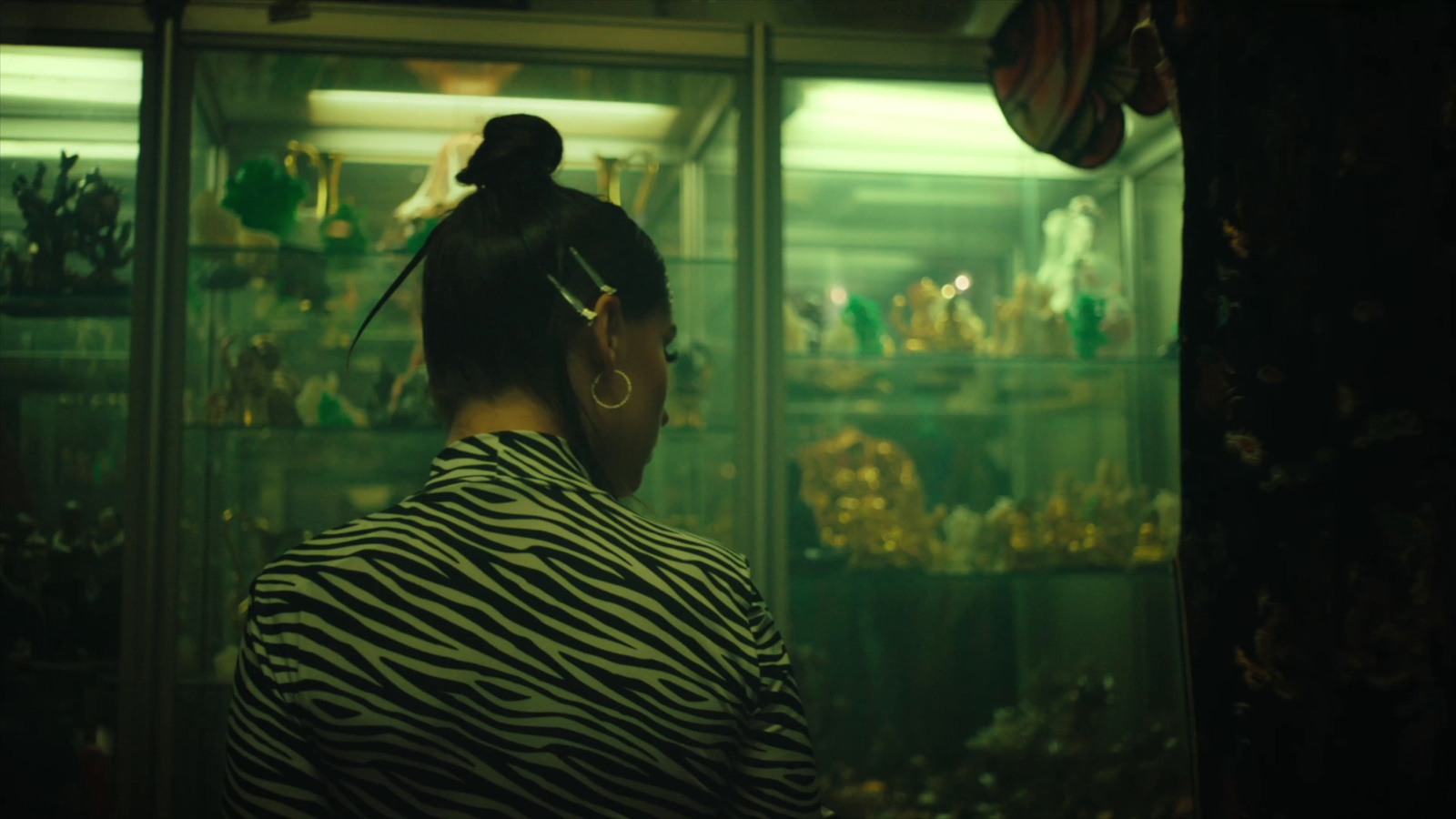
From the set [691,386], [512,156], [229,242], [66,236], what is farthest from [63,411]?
[512,156]

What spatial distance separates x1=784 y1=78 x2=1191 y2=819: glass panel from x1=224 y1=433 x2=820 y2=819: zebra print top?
A: 1267 mm

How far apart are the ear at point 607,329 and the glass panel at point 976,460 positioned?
1.19m

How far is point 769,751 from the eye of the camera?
0.81m

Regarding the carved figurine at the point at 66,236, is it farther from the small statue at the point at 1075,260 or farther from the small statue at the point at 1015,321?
the small statue at the point at 1075,260

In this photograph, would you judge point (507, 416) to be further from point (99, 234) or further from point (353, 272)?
point (99, 234)

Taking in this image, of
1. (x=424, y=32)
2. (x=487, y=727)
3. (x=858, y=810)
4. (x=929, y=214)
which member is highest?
(x=424, y=32)

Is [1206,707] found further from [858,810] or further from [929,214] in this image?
[929,214]

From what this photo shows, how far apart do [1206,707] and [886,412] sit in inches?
52.1

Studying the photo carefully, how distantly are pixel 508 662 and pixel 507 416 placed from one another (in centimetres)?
22

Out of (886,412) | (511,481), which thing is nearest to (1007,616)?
(886,412)

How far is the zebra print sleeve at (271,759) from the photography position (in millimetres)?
766

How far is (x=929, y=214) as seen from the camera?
7.77 feet

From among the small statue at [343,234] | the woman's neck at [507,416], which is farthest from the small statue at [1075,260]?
the woman's neck at [507,416]

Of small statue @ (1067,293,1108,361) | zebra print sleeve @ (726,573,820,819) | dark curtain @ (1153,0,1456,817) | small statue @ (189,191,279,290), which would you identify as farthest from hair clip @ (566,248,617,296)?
small statue @ (1067,293,1108,361)
